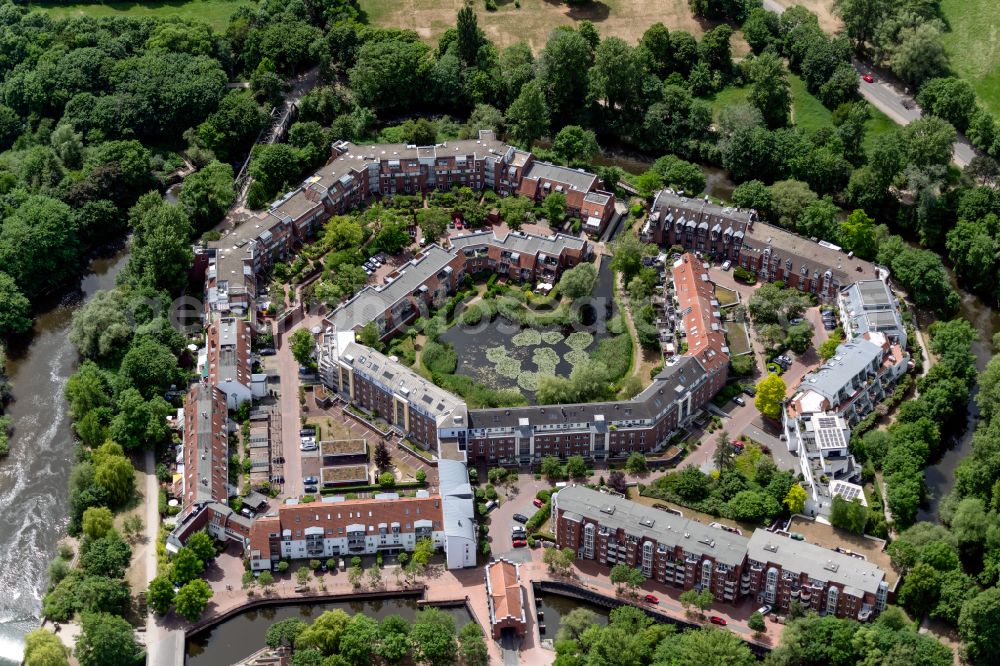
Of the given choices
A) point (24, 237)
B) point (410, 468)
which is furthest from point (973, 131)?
point (24, 237)

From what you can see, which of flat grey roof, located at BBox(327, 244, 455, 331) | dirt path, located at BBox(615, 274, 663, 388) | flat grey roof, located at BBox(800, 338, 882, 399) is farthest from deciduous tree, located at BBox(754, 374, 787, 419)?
flat grey roof, located at BBox(327, 244, 455, 331)

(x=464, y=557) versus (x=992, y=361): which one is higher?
(x=992, y=361)

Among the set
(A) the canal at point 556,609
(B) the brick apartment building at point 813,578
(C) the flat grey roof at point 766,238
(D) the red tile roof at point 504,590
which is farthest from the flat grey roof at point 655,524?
(C) the flat grey roof at point 766,238

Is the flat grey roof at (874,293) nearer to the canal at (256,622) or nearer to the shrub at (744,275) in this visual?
the shrub at (744,275)

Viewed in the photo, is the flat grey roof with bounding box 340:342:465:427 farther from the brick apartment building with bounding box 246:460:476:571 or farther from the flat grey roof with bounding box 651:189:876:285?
the flat grey roof with bounding box 651:189:876:285

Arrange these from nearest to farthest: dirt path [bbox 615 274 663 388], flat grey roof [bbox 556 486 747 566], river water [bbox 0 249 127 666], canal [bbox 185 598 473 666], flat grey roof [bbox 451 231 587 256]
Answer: canal [bbox 185 598 473 666] < flat grey roof [bbox 556 486 747 566] < river water [bbox 0 249 127 666] < dirt path [bbox 615 274 663 388] < flat grey roof [bbox 451 231 587 256]

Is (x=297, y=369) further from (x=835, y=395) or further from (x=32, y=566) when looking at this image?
(x=835, y=395)
